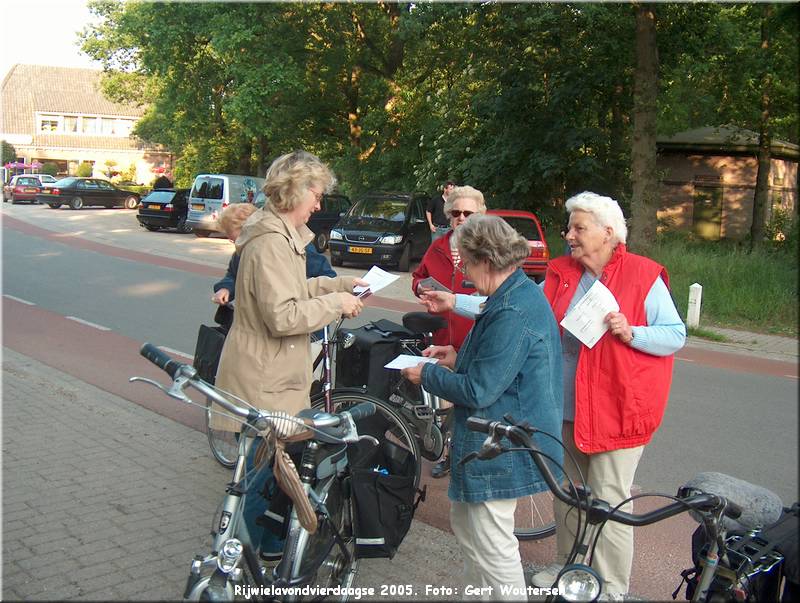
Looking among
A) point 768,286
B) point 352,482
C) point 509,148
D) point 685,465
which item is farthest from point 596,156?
point 352,482

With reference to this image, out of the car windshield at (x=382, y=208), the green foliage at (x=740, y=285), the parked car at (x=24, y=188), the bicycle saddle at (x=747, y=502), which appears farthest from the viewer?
the parked car at (x=24, y=188)

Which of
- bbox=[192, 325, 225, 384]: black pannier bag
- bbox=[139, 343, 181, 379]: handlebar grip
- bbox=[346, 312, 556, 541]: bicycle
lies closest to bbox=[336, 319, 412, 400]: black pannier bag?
bbox=[346, 312, 556, 541]: bicycle

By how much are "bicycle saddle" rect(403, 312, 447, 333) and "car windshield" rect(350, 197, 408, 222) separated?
15.4 meters

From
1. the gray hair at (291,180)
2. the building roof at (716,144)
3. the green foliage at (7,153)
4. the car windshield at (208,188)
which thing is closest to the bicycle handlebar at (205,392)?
the gray hair at (291,180)

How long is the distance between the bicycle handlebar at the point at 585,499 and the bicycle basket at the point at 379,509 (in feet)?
3.50

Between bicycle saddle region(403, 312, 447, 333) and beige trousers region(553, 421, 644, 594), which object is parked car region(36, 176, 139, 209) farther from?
beige trousers region(553, 421, 644, 594)

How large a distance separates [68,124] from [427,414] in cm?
7426

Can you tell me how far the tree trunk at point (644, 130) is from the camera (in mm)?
16766

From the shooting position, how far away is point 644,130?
55.8 feet

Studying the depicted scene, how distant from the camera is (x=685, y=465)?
6.14 meters

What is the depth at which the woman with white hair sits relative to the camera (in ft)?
11.2

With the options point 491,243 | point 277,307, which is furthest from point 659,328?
point 277,307

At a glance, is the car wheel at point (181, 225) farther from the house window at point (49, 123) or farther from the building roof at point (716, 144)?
the house window at point (49, 123)

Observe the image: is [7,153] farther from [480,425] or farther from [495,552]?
[480,425]
